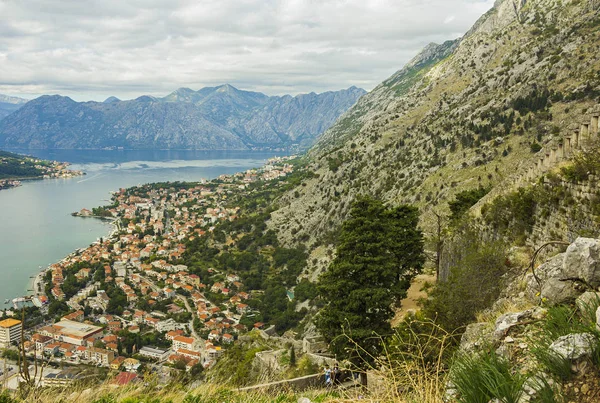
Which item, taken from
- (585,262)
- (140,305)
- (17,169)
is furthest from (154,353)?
(17,169)

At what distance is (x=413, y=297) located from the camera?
616 inches

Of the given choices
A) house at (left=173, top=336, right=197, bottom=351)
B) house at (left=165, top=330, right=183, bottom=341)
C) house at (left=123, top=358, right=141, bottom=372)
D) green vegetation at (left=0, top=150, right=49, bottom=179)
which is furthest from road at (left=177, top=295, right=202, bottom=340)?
green vegetation at (left=0, top=150, right=49, bottom=179)

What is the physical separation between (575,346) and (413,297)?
14091 mm

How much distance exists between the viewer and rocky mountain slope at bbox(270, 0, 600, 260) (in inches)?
1166

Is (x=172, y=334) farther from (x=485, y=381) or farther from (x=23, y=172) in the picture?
(x=23, y=172)

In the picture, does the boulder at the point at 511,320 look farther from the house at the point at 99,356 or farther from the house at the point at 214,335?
the house at the point at 214,335

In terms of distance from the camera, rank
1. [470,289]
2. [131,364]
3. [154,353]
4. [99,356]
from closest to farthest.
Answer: [470,289], [131,364], [99,356], [154,353]

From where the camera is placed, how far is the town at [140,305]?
29.8m

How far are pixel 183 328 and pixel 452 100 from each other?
38.7m

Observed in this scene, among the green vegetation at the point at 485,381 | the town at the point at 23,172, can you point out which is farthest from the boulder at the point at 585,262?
the town at the point at 23,172

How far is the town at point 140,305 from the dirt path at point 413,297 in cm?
979

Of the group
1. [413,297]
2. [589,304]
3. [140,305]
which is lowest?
[140,305]

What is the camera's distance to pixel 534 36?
45.8 metres

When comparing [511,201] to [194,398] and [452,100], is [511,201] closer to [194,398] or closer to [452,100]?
[194,398]
